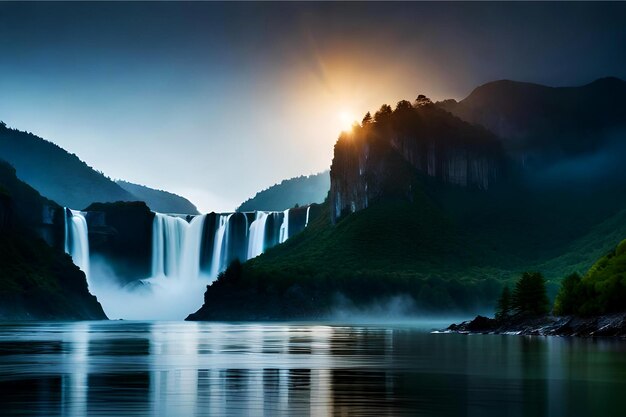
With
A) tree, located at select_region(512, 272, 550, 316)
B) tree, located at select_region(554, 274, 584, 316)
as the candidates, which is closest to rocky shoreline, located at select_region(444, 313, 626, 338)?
tree, located at select_region(554, 274, 584, 316)

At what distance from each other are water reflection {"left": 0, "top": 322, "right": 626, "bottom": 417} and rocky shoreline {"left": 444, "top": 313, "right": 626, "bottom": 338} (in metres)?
28.0

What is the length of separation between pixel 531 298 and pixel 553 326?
15.9 meters

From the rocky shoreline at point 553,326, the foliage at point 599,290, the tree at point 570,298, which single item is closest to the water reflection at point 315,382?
the rocky shoreline at point 553,326

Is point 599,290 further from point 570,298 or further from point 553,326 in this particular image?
point 570,298

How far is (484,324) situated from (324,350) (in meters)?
55.3

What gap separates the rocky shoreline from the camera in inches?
4215

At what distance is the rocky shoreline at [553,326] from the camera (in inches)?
4215

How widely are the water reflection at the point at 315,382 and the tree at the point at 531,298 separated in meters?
51.3

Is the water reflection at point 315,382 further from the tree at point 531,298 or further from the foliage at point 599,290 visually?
the tree at point 531,298

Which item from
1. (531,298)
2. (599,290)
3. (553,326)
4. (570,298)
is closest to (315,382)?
(599,290)

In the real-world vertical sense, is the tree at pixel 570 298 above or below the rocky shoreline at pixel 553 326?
above

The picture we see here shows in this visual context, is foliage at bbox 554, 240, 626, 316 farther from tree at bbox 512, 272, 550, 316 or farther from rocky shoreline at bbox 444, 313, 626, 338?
tree at bbox 512, 272, 550, 316

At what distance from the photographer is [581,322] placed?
371ft

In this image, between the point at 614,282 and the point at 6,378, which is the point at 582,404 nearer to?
the point at 6,378
